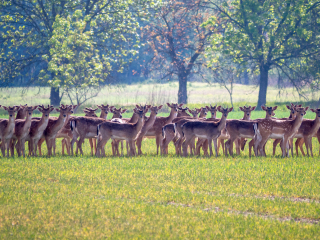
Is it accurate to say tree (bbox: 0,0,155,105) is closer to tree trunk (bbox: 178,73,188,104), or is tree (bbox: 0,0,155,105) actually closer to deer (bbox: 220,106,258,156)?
tree trunk (bbox: 178,73,188,104)

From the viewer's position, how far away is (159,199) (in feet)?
29.6

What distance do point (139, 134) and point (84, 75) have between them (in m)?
19.1

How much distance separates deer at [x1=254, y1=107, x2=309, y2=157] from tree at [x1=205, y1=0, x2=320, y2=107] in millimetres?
19207

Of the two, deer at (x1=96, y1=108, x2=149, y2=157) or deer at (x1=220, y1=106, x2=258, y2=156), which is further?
deer at (x1=220, y1=106, x2=258, y2=156)

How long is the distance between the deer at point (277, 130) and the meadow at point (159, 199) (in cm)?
169

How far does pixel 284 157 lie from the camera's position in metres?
14.4

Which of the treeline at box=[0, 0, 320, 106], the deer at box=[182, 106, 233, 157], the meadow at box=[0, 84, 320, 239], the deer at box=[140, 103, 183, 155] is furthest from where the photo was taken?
the treeline at box=[0, 0, 320, 106]

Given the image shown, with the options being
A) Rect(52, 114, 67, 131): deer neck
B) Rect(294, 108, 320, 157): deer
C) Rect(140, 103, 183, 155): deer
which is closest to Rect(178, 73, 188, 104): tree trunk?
Rect(140, 103, 183, 155): deer

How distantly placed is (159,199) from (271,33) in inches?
1145

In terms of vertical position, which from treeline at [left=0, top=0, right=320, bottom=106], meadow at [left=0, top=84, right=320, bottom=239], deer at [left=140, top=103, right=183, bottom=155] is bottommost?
meadow at [left=0, top=84, right=320, bottom=239]

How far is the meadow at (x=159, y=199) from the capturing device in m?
7.24

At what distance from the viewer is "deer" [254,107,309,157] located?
14859mm

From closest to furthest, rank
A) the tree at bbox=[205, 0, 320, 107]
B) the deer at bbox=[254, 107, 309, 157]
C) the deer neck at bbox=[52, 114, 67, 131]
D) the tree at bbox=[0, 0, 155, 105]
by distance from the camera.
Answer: the deer at bbox=[254, 107, 309, 157] < the deer neck at bbox=[52, 114, 67, 131] < the tree at bbox=[0, 0, 155, 105] < the tree at bbox=[205, 0, 320, 107]

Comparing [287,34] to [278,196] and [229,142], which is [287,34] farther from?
[278,196]
